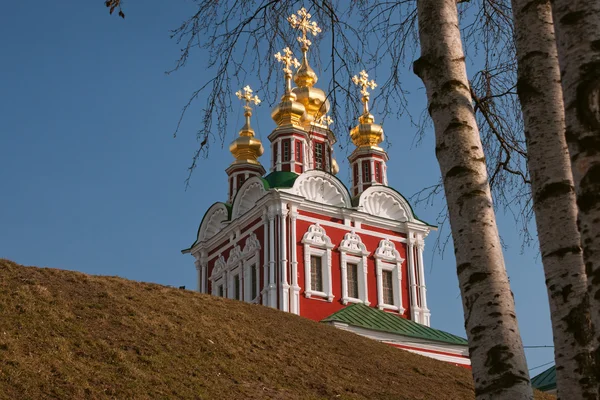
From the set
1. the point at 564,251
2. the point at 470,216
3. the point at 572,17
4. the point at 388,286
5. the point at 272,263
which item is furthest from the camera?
the point at 388,286

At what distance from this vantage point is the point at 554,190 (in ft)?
10.2

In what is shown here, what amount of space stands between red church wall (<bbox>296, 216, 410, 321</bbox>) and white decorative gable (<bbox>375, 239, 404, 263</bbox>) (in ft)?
0.50

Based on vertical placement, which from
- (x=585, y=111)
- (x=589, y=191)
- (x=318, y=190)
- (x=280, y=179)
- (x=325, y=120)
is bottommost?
(x=589, y=191)

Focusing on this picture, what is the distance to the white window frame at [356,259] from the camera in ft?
89.4

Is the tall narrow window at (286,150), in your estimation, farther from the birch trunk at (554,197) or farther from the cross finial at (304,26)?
the birch trunk at (554,197)

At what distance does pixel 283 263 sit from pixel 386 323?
3744 mm

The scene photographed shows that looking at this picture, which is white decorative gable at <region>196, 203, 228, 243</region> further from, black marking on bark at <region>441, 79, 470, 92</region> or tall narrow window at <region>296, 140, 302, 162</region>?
black marking on bark at <region>441, 79, 470, 92</region>

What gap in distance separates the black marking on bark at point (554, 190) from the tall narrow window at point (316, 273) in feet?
77.5

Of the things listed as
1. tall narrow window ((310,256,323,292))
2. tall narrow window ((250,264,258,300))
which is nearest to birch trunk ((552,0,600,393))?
tall narrow window ((310,256,323,292))

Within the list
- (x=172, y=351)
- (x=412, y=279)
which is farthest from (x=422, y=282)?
(x=172, y=351)

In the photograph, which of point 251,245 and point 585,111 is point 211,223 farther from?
point 585,111

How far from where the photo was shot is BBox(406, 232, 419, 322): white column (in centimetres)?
2795

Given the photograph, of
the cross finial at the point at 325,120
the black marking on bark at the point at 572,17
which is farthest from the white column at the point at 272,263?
the black marking on bark at the point at 572,17

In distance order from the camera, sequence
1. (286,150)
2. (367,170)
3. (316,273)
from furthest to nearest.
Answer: (367,170), (286,150), (316,273)
